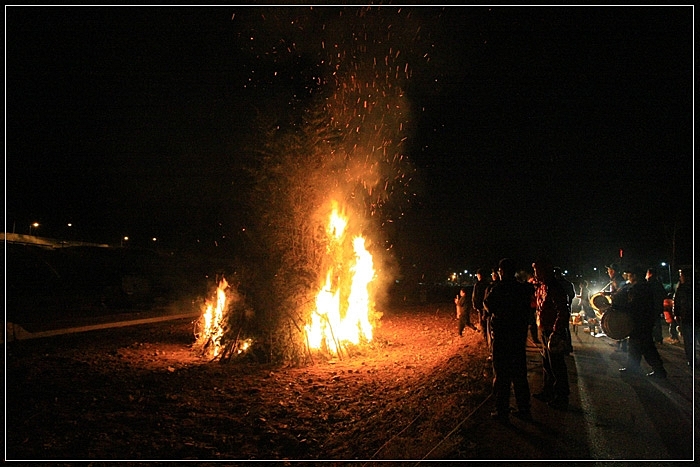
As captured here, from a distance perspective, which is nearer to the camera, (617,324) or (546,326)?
(546,326)

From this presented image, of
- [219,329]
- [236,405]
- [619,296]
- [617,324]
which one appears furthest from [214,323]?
[619,296]

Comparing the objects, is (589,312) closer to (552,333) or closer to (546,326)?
(546,326)

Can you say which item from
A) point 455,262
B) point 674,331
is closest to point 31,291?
point 674,331

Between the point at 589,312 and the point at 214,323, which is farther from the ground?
the point at 214,323

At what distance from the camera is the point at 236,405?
7855 millimetres

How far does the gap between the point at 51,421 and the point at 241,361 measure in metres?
5.07

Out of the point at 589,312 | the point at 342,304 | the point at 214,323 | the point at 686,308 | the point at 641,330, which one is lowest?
the point at 589,312

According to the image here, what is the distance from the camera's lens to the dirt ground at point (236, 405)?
5.80 m

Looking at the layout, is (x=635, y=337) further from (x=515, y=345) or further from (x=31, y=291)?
(x=31, y=291)

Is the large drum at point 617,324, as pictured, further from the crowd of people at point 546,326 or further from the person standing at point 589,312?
the person standing at point 589,312

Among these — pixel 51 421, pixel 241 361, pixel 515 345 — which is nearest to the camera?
pixel 515 345

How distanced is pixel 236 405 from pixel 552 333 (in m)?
5.23

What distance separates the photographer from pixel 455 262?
66625 mm

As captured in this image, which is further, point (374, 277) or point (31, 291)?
point (31, 291)
